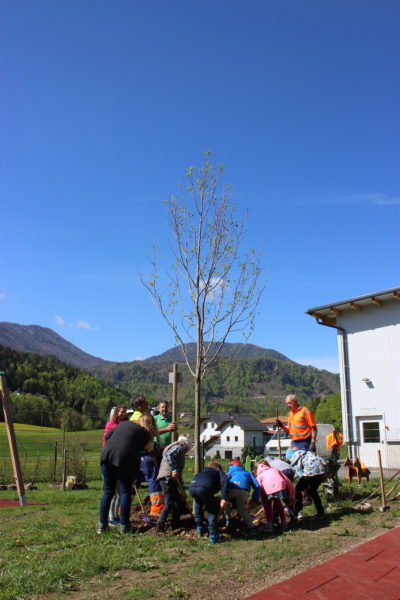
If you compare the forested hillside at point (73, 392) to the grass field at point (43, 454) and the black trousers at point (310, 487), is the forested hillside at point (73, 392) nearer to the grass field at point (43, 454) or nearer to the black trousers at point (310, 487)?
the grass field at point (43, 454)

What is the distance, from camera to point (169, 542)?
5.75m

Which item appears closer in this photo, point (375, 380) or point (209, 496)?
point (209, 496)

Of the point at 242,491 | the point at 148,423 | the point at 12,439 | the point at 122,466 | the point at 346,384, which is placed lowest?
the point at 242,491

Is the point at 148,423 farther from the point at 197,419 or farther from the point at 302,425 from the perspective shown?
the point at 197,419

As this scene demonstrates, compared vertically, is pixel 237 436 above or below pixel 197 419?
below

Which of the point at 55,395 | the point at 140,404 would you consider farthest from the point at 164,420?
the point at 55,395

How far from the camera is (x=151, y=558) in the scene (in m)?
5.00

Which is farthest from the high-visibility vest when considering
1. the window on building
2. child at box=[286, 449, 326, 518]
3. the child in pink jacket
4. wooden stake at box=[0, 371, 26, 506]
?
the window on building

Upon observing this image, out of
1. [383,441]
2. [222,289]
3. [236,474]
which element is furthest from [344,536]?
[383,441]

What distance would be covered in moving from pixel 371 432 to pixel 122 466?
43.7 ft

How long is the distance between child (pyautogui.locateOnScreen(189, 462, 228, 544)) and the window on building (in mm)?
12358

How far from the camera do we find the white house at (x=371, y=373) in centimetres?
1664

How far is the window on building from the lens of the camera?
16983 millimetres

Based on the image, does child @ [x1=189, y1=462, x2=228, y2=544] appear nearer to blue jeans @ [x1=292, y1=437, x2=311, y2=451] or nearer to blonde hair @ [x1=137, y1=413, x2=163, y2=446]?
blonde hair @ [x1=137, y1=413, x2=163, y2=446]
